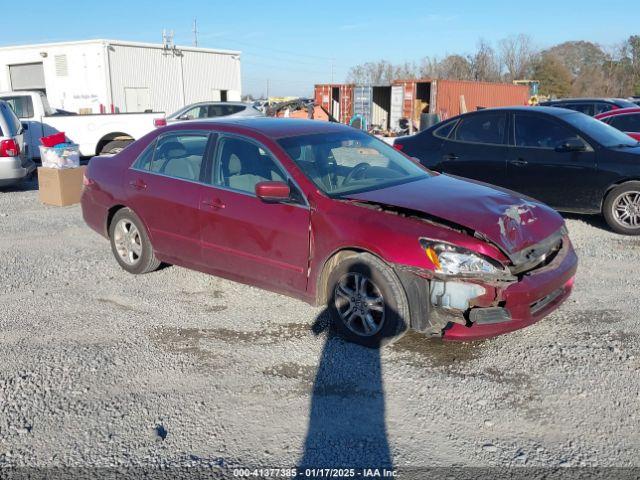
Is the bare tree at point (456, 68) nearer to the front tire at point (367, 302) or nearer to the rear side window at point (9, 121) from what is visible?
the rear side window at point (9, 121)

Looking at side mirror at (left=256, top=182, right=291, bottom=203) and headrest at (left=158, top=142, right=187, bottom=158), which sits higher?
headrest at (left=158, top=142, right=187, bottom=158)

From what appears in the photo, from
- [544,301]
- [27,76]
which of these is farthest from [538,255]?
[27,76]

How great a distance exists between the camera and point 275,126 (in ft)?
17.7

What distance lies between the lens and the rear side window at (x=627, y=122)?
1092 centimetres

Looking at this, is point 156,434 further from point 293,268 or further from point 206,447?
point 293,268

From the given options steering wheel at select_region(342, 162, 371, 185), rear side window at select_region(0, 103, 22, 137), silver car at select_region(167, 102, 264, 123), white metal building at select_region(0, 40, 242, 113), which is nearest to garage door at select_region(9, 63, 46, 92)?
white metal building at select_region(0, 40, 242, 113)

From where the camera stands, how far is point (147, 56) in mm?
25438

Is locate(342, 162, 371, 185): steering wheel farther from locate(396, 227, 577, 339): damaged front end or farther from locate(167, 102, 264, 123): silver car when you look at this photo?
locate(167, 102, 264, 123): silver car

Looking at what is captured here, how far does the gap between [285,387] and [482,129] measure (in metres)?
5.82

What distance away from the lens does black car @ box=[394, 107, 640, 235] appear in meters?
7.58

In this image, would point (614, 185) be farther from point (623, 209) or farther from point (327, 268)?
point (327, 268)

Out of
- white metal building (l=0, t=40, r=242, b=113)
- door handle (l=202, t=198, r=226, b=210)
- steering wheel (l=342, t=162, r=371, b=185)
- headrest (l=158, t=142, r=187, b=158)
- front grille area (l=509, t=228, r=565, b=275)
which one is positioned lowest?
front grille area (l=509, t=228, r=565, b=275)

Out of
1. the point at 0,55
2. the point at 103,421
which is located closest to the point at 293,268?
the point at 103,421

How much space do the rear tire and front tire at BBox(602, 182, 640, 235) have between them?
5.56 metres
